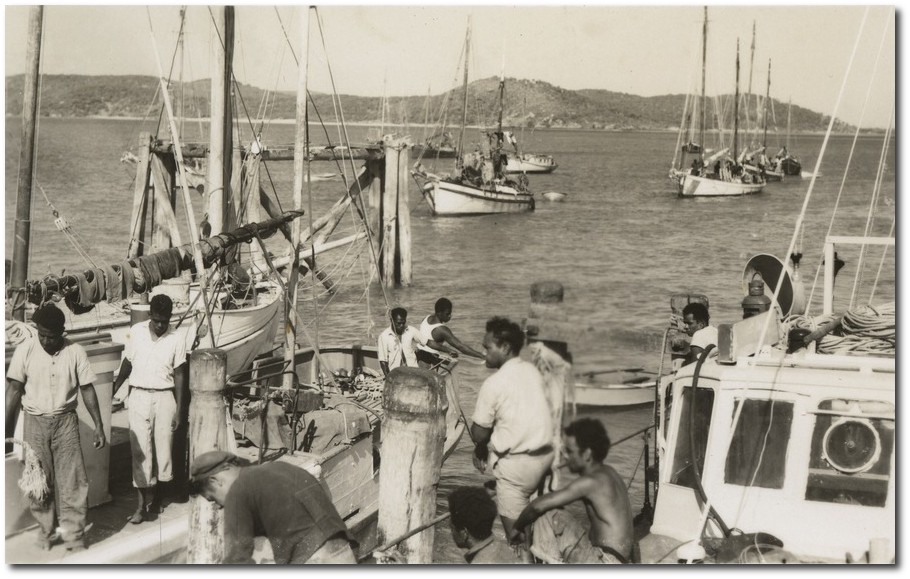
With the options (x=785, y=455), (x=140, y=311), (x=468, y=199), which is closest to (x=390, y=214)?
(x=140, y=311)

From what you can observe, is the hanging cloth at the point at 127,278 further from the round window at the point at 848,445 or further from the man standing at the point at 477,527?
the round window at the point at 848,445

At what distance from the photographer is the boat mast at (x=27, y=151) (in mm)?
8734

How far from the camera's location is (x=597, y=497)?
5.83 metres

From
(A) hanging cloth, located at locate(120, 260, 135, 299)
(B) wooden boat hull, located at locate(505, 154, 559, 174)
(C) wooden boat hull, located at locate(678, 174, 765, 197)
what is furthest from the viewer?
(B) wooden boat hull, located at locate(505, 154, 559, 174)

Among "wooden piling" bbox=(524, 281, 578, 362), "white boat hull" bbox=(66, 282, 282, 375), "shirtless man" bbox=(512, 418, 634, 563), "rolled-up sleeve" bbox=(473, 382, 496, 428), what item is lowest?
"white boat hull" bbox=(66, 282, 282, 375)

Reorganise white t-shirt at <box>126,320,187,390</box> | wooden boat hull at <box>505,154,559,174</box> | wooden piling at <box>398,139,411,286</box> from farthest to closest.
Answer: wooden boat hull at <box>505,154,559,174</box> → wooden piling at <box>398,139,411,286</box> → white t-shirt at <box>126,320,187,390</box>

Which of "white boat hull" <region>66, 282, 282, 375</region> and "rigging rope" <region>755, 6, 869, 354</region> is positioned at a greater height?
"rigging rope" <region>755, 6, 869, 354</region>

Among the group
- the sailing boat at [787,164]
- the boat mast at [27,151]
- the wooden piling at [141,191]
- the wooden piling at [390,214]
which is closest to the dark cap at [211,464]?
the boat mast at [27,151]

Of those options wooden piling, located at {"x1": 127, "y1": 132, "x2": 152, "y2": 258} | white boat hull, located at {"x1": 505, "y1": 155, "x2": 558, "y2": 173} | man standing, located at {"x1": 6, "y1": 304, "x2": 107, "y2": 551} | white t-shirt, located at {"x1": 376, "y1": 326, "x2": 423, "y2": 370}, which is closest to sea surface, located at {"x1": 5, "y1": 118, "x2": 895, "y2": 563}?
white t-shirt, located at {"x1": 376, "y1": 326, "x2": 423, "y2": 370}

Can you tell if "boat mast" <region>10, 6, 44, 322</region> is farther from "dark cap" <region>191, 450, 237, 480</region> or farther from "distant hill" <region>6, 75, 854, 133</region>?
"dark cap" <region>191, 450, 237, 480</region>

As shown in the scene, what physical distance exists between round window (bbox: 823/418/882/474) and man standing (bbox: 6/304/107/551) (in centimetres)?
503

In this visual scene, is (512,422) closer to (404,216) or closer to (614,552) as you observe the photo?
(614,552)

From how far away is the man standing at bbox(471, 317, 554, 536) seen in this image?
6207 millimetres

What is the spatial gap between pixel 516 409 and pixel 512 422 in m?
0.09
